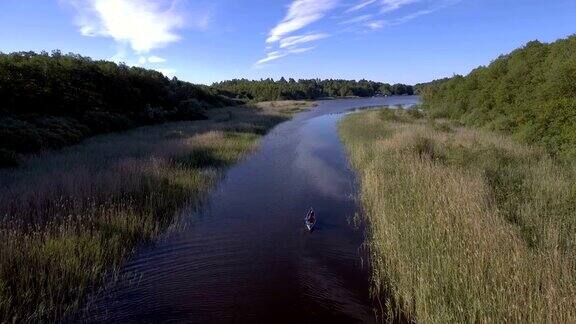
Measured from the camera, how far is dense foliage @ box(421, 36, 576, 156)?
1842 cm

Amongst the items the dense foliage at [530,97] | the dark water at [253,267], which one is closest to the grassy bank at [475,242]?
the dark water at [253,267]

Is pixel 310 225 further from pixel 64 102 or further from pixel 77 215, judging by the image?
pixel 64 102

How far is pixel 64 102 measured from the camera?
31.0m

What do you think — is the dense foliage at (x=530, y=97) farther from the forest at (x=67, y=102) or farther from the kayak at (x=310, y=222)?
the forest at (x=67, y=102)

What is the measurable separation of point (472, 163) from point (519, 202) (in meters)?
4.93

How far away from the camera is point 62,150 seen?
20.3 m

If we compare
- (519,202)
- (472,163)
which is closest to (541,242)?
(519,202)

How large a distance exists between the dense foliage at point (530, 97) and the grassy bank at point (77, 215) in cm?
1412

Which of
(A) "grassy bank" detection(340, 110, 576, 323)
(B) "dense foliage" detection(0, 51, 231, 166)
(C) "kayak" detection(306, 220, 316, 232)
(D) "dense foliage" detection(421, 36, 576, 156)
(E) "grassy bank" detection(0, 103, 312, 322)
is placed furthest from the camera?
(B) "dense foliage" detection(0, 51, 231, 166)

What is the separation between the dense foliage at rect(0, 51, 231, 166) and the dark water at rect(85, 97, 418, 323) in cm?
917

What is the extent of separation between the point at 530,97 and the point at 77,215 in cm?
2668

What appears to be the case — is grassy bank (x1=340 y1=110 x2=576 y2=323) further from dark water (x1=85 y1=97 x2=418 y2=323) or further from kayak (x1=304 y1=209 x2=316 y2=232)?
kayak (x1=304 y1=209 x2=316 y2=232)

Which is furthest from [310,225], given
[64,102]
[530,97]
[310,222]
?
[64,102]

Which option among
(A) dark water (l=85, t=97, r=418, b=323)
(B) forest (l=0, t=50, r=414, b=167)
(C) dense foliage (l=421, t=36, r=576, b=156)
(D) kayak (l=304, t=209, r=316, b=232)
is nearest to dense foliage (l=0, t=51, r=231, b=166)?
(B) forest (l=0, t=50, r=414, b=167)
